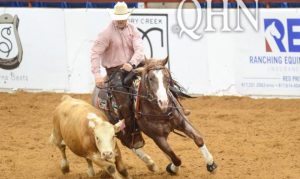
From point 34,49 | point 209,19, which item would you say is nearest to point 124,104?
point 209,19

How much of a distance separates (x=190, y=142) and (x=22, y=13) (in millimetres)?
5498

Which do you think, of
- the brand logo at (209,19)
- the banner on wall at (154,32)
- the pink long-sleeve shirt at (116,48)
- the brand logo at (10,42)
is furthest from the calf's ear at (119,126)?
the brand logo at (10,42)

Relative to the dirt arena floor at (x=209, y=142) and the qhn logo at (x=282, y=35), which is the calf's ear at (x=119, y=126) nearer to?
the dirt arena floor at (x=209, y=142)

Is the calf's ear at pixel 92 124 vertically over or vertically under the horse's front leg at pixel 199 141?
over

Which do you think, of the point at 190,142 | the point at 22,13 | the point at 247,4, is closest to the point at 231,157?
the point at 190,142

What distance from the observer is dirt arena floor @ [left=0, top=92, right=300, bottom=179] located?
33.1ft

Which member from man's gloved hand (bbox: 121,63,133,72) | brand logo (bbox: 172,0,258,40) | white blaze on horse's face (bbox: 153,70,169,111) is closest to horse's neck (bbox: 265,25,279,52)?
brand logo (bbox: 172,0,258,40)

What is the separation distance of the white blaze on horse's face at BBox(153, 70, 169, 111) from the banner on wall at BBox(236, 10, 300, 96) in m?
5.00

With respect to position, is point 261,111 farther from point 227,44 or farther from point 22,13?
point 22,13

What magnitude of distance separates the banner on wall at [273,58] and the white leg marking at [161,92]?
16.5ft

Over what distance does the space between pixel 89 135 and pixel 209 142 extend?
2962mm

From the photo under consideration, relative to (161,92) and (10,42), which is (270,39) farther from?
(161,92)

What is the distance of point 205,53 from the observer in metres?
14.4

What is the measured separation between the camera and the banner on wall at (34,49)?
15.7 m
